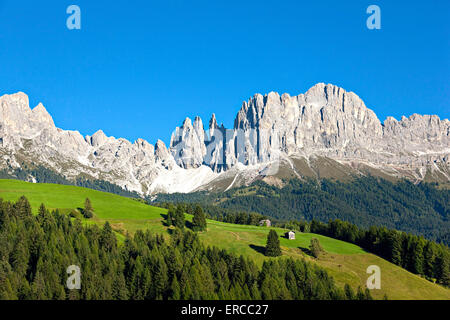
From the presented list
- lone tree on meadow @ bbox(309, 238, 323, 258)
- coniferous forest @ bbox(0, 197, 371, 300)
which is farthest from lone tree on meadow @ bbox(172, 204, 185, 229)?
→ lone tree on meadow @ bbox(309, 238, 323, 258)

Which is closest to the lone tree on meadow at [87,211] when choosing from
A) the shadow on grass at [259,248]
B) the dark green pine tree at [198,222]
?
the dark green pine tree at [198,222]

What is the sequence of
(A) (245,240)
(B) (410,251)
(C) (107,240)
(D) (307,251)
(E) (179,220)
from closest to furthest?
(C) (107,240) < (B) (410,251) < (D) (307,251) < (A) (245,240) < (E) (179,220)

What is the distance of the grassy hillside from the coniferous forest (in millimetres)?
14366

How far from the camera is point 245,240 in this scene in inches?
5369

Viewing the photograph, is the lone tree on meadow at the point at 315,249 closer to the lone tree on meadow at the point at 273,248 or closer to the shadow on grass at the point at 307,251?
the shadow on grass at the point at 307,251

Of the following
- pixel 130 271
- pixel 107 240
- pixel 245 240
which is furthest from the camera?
pixel 245 240

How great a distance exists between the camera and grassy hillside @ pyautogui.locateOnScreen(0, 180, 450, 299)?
10906 centimetres

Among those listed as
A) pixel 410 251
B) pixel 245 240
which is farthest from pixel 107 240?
pixel 410 251

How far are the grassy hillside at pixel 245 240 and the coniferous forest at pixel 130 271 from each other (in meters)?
14.4

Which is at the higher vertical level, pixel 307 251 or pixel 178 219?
pixel 178 219

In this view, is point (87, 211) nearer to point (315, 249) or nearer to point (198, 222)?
point (198, 222)

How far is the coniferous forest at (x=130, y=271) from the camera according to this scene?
85188 mm

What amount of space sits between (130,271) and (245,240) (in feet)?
162
